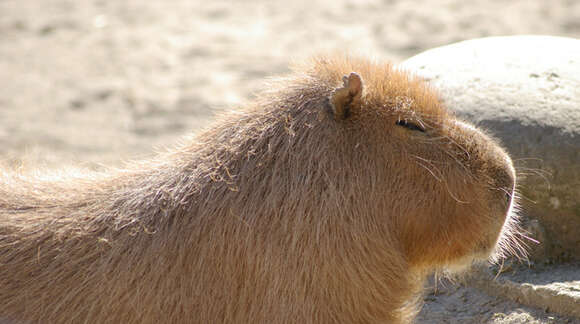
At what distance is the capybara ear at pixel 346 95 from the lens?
204 cm

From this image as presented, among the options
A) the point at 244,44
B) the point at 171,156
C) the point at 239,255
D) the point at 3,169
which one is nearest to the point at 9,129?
the point at 244,44

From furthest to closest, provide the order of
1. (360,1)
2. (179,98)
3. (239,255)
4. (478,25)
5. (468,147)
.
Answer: (360,1)
(478,25)
(179,98)
(468,147)
(239,255)

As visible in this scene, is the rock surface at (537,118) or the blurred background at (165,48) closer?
the rock surface at (537,118)

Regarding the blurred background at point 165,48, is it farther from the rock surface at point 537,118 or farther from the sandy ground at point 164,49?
the rock surface at point 537,118

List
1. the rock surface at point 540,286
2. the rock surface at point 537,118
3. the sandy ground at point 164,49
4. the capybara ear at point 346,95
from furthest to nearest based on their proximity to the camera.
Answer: the sandy ground at point 164,49, the rock surface at point 537,118, the rock surface at point 540,286, the capybara ear at point 346,95

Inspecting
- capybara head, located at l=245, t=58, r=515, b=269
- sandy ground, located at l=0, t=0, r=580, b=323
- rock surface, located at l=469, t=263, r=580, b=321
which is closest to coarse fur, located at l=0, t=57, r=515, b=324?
capybara head, located at l=245, t=58, r=515, b=269

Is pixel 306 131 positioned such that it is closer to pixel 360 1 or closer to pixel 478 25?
pixel 478 25

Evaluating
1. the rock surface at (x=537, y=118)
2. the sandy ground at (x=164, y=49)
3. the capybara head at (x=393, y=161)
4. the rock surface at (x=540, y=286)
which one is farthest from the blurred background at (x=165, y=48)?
the capybara head at (x=393, y=161)

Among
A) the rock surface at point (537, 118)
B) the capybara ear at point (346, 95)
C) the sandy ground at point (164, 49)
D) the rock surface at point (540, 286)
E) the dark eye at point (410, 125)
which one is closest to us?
the capybara ear at point (346, 95)

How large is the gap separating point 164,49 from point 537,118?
4.35 metres

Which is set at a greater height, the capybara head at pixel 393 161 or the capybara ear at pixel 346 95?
the capybara ear at pixel 346 95

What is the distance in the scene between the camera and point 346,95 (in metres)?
2.07

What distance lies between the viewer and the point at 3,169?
2559 millimetres

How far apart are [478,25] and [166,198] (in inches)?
192
